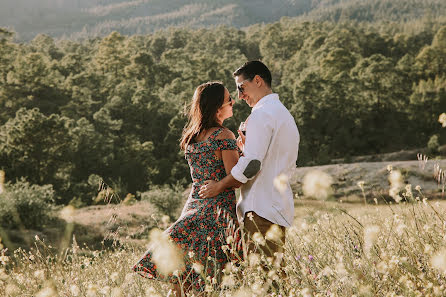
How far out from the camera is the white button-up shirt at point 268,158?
124 inches

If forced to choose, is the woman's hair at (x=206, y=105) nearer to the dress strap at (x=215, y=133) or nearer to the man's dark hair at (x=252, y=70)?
the dress strap at (x=215, y=133)

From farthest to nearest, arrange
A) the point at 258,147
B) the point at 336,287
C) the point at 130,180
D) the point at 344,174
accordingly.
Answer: the point at 130,180, the point at 344,174, the point at 258,147, the point at 336,287

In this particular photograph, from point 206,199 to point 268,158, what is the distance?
57cm

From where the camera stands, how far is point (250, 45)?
8594cm

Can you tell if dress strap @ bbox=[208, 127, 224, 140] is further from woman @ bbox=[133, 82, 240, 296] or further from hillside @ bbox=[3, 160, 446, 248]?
hillside @ bbox=[3, 160, 446, 248]

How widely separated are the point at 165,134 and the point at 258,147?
137 feet

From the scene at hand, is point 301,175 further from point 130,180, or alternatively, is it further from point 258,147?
point 130,180

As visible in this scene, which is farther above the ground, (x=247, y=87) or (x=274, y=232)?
(x=247, y=87)

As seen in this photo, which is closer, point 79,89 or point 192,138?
point 192,138

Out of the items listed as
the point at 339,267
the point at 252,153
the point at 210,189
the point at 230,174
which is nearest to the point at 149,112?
the point at 210,189

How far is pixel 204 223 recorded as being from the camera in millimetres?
3391

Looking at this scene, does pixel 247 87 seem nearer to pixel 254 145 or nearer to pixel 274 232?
pixel 254 145

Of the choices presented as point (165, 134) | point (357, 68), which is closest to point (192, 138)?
point (165, 134)

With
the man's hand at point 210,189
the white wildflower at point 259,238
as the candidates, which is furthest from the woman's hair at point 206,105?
the white wildflower at point 259,238
